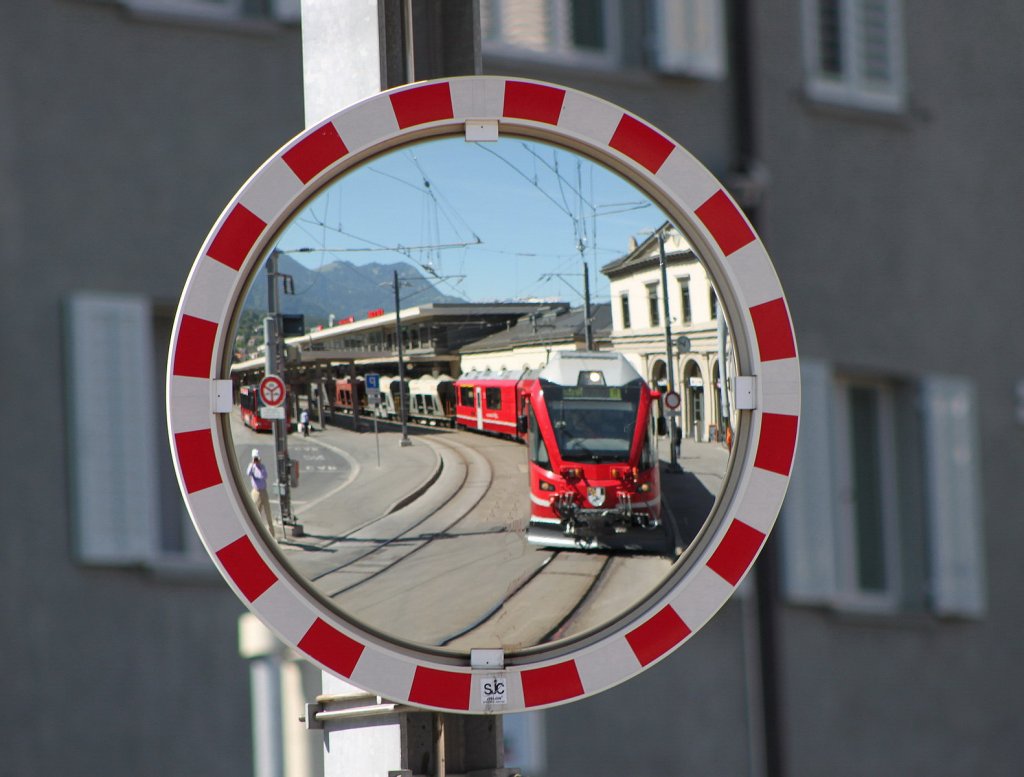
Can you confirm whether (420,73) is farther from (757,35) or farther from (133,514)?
(757,35)

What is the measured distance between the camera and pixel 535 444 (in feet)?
2.05

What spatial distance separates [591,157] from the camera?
0.63 metres

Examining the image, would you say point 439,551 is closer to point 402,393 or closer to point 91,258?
point 402,393

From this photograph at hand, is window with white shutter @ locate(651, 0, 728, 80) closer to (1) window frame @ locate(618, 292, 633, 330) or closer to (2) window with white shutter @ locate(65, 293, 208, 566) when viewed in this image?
(2) window with white shutter @ locate(65, 293, 208, 566)

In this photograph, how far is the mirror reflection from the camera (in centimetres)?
60

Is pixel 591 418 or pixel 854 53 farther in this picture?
pixel 854 53

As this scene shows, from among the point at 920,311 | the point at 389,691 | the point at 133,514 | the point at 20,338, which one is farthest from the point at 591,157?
the point at 920,311

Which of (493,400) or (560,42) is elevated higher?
(560,42)

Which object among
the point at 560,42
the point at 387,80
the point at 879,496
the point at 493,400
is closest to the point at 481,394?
the point at 493,400

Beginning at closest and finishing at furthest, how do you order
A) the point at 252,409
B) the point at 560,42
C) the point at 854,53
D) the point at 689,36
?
the point at 252,409, the point at 560,42, the point at 689,36, the point at 854,53

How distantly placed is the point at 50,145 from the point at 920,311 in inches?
109

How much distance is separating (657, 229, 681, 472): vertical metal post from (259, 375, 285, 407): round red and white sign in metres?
0.25

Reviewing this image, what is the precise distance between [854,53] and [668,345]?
302 centimetres

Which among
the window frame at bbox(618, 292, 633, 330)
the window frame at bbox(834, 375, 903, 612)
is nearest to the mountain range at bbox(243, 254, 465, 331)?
the window frame at bbox(618, 292, 633, 330)
